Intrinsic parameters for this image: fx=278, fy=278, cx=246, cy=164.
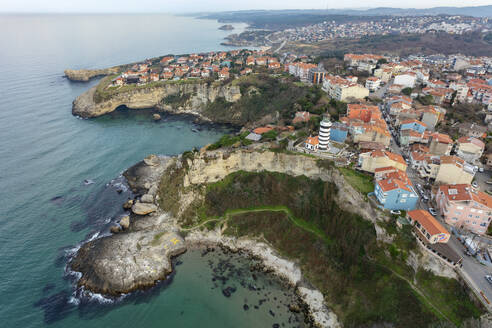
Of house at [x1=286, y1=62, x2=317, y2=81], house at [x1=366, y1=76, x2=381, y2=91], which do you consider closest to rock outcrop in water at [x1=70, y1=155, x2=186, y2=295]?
house at [x1=286, y1=62, x2=317, y2=81]

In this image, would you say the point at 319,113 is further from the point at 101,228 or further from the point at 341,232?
the point at 101,228

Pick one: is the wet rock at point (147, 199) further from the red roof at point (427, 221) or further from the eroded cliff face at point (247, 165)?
the red roof at point (427, 221)

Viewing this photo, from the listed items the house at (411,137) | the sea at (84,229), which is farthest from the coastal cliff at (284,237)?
the house at (411,137)

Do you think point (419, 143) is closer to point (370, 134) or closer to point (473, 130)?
point (370, 134)

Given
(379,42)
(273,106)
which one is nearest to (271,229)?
(273,106)

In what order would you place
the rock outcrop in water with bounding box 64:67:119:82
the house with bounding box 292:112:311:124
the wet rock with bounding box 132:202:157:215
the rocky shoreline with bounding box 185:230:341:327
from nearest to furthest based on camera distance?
1. the rocky shoreline with bounding box 185:230:341:327
2. the wet rock with bounding box 132:202:157:215
3. the house with bounding box 292:112:311:124
4. the rock outcrop in water with bounding box 64:67:119:82

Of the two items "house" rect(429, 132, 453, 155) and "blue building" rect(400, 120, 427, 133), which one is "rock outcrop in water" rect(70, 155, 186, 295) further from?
"blue building" rect(400, 120, 427, 133)
